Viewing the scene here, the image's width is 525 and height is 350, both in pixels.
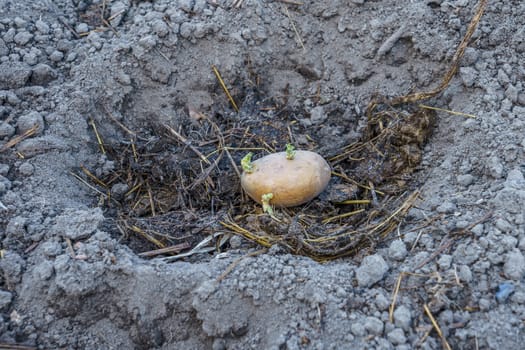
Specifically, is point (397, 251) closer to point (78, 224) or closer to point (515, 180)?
point (515, 180)

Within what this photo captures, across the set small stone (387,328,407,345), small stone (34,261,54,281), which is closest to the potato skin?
small stone (387,328,407,345)

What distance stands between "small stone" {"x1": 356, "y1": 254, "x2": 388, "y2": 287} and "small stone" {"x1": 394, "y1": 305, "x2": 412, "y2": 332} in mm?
176

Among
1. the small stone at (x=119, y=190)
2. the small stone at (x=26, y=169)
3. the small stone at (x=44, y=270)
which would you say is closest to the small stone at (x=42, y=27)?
the small stone at (x=26, y=169)

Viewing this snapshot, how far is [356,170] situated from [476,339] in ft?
4.13

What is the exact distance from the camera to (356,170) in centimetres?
310

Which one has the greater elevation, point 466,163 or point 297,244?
point 466,163

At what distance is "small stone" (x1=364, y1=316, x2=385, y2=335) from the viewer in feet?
6.93

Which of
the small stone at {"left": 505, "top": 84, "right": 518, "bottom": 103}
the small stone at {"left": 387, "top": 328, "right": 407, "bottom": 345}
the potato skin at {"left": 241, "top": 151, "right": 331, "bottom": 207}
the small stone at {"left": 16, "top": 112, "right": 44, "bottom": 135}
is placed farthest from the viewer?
the small stone at {"left": 16, "top": 112, "right": 44, "bottom": 135}

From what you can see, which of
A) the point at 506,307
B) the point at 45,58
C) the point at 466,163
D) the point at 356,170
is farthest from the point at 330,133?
the point at 45,58

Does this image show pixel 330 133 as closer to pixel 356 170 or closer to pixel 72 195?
pixel 356 170

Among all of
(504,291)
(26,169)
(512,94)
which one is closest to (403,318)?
(504,291)

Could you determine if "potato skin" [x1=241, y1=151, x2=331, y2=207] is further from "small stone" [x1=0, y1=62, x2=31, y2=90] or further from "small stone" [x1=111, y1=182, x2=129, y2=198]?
"small stone" [x1=0, y1=62, x2=31, y2=90]

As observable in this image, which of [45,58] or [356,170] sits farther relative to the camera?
[45,58]

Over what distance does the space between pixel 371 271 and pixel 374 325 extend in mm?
260
